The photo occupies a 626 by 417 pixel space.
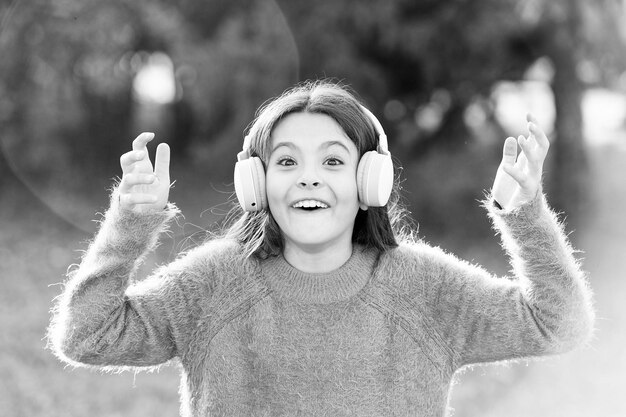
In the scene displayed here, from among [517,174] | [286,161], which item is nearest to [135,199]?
[286,161]

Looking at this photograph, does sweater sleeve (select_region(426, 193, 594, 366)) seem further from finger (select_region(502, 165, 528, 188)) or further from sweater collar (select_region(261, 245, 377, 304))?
sweater collar (select_region(261, 245, 377, 304))

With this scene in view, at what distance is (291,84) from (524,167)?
6.67 m

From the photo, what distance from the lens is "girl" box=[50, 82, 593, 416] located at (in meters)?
1.97

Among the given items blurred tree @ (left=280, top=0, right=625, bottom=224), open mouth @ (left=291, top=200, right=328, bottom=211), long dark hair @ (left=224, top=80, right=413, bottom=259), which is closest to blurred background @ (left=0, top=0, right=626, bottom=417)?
blurred tree @ (left=280, top=0, right=625, bottom=224)

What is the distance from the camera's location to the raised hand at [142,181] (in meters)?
1.92

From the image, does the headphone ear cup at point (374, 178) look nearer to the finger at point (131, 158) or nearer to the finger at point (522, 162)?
the finger at point (522, 162)

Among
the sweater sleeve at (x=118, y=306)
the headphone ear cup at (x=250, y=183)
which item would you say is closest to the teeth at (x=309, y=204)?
the headphone ear cup at (x=250, y=183)

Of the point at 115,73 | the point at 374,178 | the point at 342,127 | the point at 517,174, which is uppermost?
the point at 115,73

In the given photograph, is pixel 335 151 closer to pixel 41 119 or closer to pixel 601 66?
pixel 601 66

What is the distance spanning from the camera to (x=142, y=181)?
1926 mm

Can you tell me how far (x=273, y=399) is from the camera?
203 centimetres

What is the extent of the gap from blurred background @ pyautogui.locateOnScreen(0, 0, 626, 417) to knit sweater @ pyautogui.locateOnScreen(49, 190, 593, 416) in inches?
144

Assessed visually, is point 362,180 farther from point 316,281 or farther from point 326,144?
point 316,281

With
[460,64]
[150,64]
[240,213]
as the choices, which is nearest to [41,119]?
[150,64]
